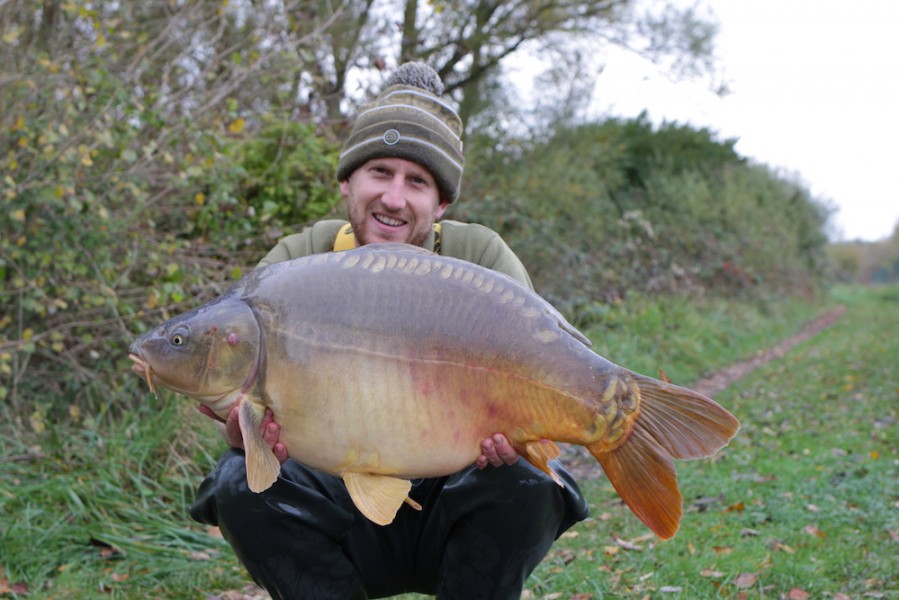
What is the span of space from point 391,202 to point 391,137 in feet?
0.60

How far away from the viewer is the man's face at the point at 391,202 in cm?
240

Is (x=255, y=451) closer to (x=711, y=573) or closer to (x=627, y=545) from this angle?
(x=711, y=573)

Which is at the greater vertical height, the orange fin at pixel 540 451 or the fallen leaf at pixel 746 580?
the orange fin at pixel 540 451

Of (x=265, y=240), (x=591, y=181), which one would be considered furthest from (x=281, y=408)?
(x=591, y=181)

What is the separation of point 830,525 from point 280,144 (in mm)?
3875

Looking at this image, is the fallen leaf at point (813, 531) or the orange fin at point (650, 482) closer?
the orange fin at point (650, 482)

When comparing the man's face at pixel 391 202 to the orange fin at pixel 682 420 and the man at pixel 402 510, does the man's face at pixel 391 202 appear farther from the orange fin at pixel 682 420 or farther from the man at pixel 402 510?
the orange fin at pixel 682 420

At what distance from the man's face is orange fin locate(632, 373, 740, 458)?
0.91 meters

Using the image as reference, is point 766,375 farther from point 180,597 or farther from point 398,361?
point 398,361

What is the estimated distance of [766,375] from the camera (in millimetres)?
9164

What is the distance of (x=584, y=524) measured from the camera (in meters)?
4.13

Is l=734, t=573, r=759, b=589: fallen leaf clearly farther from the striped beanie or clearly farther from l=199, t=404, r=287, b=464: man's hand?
l=199, t=404, r=287, b=464: man's hand

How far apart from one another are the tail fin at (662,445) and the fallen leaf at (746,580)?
5.27 ft

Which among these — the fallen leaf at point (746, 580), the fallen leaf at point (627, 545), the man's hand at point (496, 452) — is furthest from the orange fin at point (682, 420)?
the fallen leaf at point (627, 545)
